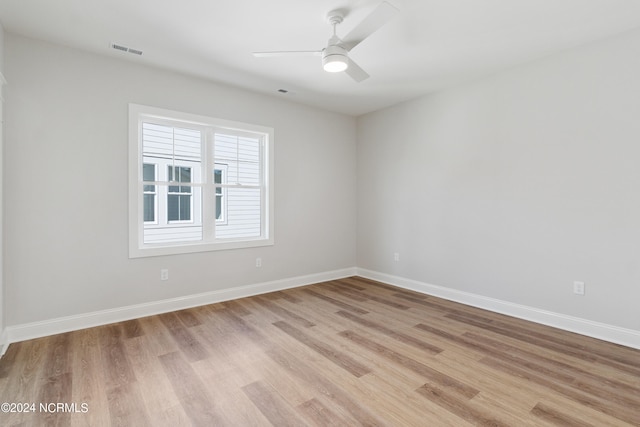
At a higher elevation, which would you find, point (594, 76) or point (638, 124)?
point (594, 76)

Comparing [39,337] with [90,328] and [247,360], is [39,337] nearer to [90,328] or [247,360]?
[90,328]

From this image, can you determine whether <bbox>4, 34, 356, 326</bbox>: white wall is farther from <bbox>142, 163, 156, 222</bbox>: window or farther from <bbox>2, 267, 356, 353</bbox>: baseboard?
<bbox>142, 163, 156, 222</bbox>: window

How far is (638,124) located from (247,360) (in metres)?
3.84

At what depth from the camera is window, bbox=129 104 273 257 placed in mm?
3449

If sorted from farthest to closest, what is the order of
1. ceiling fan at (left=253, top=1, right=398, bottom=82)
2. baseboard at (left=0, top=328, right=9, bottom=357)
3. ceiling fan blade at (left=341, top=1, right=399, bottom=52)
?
baseboard at (left=0, top=328, right=9, bottom=357) < ceiling fan at (left=253, top=1, right=398, bottom=82) < ceiling fan blade at (left=341, top=1, right=399, bottom=52)

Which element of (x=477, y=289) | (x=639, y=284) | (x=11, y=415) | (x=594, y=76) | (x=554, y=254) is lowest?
(x=11, y=415)

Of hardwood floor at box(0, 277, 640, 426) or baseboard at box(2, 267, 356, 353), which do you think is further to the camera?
baseboard at box(2, 267, 356, 353)

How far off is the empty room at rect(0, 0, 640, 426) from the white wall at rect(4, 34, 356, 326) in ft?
0.06

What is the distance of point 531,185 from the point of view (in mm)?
3318

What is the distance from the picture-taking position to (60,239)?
299 cm

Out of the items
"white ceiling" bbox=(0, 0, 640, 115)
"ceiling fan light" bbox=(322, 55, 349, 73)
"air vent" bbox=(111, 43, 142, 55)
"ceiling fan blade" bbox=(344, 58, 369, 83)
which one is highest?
"air vent" bbox=(111, 43, 142, 55)

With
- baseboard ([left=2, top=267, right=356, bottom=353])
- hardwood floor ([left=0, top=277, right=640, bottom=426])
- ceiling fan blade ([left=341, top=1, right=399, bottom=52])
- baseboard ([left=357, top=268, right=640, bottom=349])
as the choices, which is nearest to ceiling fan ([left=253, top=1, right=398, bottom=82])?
ceiling fan blade ([left=341, top=1, right=399, bottom=52])

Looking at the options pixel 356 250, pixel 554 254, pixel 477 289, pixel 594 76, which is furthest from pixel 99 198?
pixel 594 76

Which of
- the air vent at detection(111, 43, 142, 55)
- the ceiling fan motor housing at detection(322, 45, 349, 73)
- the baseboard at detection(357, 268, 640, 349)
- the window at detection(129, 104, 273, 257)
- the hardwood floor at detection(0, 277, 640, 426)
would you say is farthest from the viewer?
the window at detection(129, 104, 273, 257)
